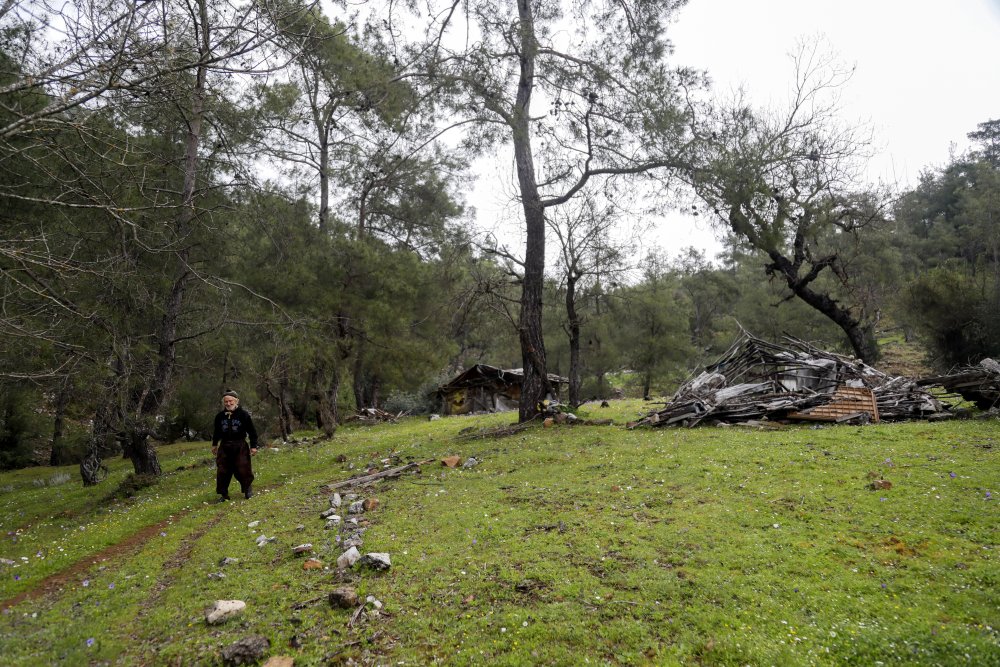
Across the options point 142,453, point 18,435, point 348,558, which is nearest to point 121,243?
point 142,453

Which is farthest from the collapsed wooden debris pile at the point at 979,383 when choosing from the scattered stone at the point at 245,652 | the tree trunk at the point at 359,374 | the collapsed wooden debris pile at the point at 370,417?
the collapsed wooden debris pile at the point at 370,417

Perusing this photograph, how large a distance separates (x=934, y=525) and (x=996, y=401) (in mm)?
8631

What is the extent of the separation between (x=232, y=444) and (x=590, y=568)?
23.2ft

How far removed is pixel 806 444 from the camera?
9859 millimetres

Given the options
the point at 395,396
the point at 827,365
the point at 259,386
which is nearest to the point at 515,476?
the point at 827,365

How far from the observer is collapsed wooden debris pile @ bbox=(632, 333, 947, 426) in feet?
40.4

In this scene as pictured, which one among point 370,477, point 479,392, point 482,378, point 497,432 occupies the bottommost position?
point 370,477

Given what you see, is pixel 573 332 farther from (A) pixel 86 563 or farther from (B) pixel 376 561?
(A) pixel 86 563

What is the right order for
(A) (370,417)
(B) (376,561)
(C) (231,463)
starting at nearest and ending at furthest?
(B) (376,561) → (C) (231,463) → (A) (370,417)

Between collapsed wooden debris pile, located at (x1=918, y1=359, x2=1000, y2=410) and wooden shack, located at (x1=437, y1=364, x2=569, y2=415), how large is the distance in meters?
23.3

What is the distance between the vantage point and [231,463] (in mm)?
9641

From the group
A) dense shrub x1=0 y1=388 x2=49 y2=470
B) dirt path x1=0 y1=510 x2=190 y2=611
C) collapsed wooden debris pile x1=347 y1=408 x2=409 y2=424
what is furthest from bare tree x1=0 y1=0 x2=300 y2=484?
collapsed wooden debris pile x1=347 y1=408 x2=409 y2=424

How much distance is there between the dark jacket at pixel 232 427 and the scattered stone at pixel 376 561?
4.89 meters

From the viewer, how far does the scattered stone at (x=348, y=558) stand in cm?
555
